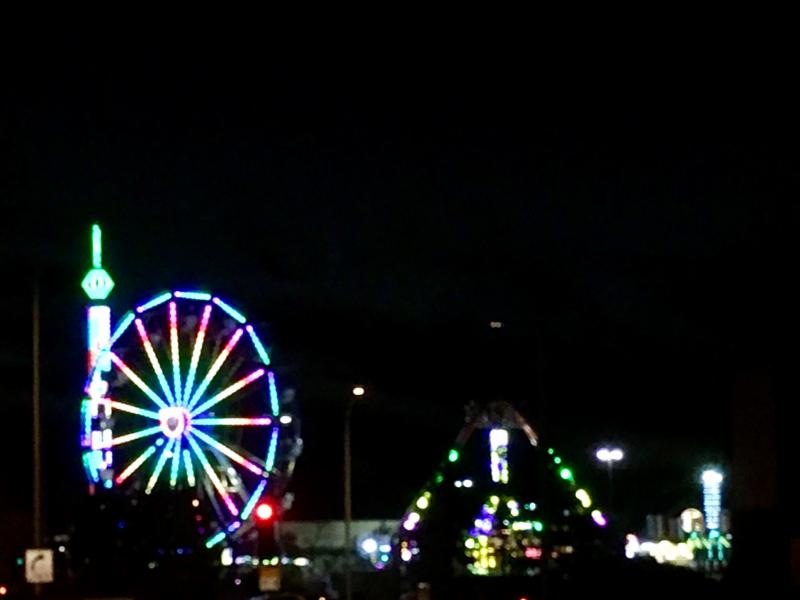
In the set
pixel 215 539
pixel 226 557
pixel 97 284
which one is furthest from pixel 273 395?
pixel 97 284

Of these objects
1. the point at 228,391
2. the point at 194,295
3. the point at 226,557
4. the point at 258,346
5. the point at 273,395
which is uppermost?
the point at 194,295

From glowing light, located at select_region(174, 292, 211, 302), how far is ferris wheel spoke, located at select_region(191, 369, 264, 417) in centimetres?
273

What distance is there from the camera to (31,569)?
93.1 feet

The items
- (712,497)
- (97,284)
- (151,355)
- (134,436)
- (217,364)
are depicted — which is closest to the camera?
(134,436)

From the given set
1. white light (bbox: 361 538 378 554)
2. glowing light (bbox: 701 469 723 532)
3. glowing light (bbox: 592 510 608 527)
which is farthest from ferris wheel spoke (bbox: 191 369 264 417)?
glowing light (bbox: 701 469 723 532)

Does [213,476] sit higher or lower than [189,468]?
lower

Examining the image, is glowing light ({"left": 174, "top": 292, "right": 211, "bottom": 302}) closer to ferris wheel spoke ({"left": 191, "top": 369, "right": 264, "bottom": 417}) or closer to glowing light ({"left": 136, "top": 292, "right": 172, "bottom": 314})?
glowing light ({"left": 136, "top": 292, "right": 172, "bottom": 314})

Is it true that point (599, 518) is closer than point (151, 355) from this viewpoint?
No

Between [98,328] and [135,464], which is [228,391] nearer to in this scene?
[135,464]

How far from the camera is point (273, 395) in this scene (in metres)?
52.9

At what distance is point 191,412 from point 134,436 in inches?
78.2

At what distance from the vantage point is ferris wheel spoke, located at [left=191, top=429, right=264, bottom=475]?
52250 mm

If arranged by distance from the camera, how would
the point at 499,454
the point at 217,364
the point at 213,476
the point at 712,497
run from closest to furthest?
the point at 213,476
the point at 217,364
the point at 499,454
the point at 712,497

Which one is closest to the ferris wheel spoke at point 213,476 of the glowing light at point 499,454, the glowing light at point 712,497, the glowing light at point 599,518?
the glowing light at point 599,518
